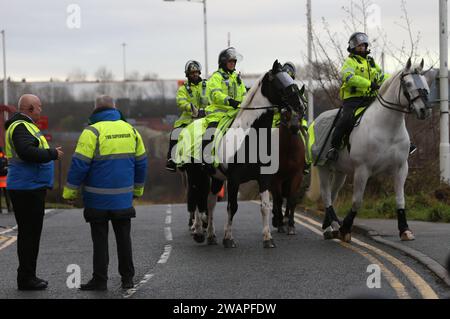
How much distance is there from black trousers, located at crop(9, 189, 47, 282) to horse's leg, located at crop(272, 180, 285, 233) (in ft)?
18.4

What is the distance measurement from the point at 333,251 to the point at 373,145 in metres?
1.75

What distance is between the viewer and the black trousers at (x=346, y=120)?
46.8 feet

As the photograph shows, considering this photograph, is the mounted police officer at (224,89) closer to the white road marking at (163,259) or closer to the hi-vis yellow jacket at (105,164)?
the white road marking at (163,259)

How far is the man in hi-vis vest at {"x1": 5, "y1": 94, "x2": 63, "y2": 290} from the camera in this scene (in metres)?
10.4

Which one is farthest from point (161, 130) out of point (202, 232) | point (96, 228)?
point (96, 228)

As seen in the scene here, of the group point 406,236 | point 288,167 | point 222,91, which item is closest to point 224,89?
point 222,91

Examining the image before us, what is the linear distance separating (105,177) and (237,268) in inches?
97.1

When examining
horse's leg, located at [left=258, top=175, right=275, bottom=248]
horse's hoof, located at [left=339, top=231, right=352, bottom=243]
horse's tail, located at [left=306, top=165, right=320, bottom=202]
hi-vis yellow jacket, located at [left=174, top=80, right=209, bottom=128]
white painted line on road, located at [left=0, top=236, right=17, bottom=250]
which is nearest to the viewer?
horse's leg, located at [left=258, top=175, right=275, bottom=248]

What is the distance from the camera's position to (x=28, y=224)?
10.6m

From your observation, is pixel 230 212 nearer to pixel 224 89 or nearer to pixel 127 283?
pixel 224 89

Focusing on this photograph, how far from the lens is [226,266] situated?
1184 centimetres

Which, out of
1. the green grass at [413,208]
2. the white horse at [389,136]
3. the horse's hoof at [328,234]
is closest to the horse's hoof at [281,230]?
the horse's hoof at [328,234]

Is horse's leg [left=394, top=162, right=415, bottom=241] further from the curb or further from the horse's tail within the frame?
the horse's tail

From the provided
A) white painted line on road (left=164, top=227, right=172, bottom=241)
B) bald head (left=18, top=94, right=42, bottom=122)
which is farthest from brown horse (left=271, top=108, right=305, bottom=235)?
bald head (left=18, top=94, right=42, bottom=122)
